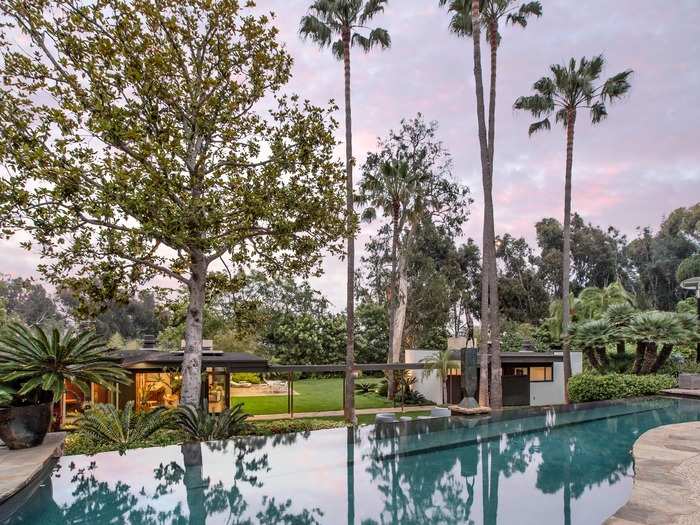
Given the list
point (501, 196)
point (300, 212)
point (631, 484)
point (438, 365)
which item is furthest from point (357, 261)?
point (631, 484)

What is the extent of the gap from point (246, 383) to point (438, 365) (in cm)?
1201

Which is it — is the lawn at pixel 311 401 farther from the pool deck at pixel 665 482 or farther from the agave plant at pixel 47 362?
the pool deck at pixel 665 482

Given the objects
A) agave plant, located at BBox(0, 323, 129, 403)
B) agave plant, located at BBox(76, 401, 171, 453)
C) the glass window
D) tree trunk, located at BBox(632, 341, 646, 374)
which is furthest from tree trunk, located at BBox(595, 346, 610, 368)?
agave plant, located at BBox(0, 323, 129, 403)

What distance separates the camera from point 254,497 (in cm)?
673

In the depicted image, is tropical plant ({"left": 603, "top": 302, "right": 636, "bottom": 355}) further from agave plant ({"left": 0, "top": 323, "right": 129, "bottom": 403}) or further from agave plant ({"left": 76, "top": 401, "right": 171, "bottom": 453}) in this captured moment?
agave plant ({"left": 0, "top": 323, "right": 129, "bottom": 403})

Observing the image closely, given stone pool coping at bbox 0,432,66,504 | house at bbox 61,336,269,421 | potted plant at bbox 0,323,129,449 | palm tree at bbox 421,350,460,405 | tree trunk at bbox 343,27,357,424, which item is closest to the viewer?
stone pool coping at bbox 0,432,66,504

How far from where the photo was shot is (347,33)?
18328mm

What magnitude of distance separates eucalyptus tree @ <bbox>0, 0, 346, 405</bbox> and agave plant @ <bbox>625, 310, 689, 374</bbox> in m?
11.1

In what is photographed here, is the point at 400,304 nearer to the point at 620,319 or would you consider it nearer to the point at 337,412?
the point at 337,412

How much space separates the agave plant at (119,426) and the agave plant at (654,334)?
14.8m

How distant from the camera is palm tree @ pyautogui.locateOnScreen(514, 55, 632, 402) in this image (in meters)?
19.9

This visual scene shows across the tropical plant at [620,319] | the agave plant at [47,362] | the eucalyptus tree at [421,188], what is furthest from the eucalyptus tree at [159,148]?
the eucalyptus tree at [421,188]

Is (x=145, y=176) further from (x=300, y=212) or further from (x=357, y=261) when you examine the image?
(x=357, y=261)

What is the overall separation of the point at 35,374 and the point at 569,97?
20462 millimetres
